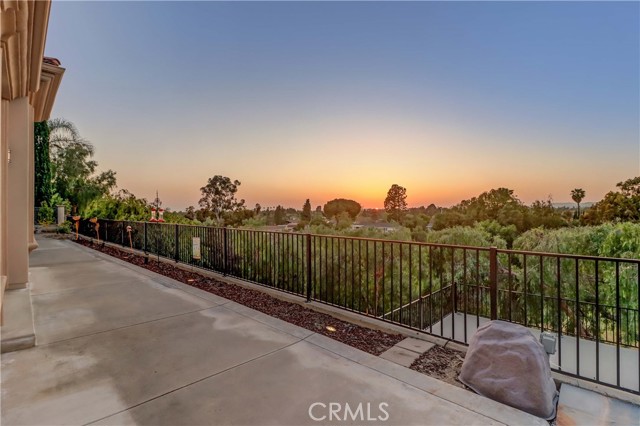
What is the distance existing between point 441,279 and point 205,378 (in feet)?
22.5

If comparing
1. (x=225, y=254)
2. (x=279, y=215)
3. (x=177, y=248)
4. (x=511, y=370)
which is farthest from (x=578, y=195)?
(x=177, y=248)

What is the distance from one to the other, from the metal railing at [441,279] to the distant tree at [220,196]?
2014cm

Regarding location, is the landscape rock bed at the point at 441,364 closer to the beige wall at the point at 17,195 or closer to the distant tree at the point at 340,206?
the beige wall at the point at 17,195

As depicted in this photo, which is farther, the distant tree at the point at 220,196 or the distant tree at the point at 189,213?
the distant tree at the point at 220,196

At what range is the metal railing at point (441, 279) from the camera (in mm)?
2794

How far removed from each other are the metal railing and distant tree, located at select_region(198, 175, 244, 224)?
20.1 m

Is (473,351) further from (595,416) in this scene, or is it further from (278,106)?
(278,106)

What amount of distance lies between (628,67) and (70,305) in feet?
46.1

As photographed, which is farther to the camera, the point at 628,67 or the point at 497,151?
the point at 497,151

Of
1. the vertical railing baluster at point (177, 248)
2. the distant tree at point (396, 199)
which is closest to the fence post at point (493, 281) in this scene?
the vertical railing baluster at point (177, 248)

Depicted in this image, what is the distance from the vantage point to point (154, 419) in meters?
1.79

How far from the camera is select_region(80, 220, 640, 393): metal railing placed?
9.17 feet

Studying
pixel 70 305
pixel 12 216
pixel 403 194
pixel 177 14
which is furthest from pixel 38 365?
pixel 403 194

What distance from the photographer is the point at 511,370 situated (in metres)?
2.08
